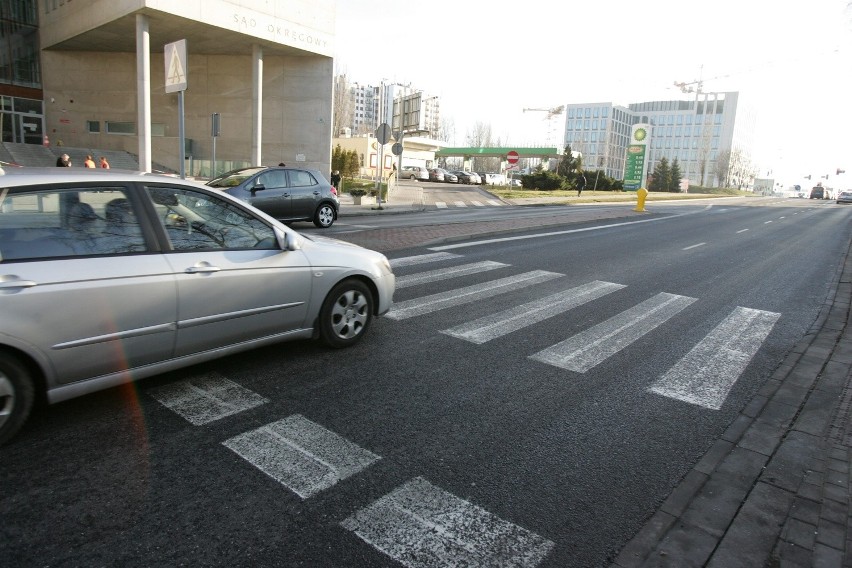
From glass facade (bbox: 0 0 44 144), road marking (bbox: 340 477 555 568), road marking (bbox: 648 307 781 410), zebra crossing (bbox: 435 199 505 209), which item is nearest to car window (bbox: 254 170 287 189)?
road marking (bbox: 648 307 781 410)

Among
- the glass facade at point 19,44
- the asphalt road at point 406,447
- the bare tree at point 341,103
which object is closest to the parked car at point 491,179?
the bare tree at point 341,103

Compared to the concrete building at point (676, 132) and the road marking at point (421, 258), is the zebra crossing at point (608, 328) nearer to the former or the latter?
the road marking at point (421, 258)

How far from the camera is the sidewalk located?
2615 mm

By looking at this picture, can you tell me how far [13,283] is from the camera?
3.08m

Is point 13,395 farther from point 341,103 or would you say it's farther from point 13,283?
point 341,103

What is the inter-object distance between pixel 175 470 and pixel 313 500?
82cm

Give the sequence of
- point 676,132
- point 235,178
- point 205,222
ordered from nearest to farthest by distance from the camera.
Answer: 1. point 205,222
2. point 235,178
3. point 676,132

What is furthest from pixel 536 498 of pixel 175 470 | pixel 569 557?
pixel 175 470

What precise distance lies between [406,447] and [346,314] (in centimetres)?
191

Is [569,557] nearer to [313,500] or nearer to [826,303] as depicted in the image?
[313,500]

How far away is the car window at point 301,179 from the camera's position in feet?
47.8

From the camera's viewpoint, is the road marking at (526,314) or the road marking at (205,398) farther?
the road marking at (526,314)

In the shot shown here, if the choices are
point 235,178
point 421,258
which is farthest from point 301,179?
point 421,258

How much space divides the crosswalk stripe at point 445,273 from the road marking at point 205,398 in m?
3.67
